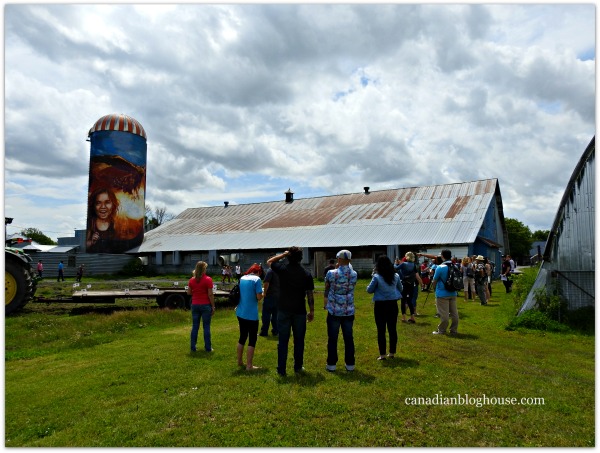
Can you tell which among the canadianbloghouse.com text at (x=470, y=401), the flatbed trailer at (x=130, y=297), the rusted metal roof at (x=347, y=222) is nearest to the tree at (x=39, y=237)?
the rusted metal roof at (x=347, y=222)

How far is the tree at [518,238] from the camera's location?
8169 cm

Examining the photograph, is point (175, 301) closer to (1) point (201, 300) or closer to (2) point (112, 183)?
(1) point (201, 300)

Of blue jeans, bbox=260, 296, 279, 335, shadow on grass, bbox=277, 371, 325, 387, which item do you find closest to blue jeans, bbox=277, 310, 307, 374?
shadow on grass, bbox=277, 371, 325, 387

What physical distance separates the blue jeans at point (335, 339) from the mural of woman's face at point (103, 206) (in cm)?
4360

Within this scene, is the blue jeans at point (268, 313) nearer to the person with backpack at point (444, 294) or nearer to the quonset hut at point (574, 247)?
the person with backpack at point (444, 294)

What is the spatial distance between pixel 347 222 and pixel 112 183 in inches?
982

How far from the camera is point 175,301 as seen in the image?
53.2 feet

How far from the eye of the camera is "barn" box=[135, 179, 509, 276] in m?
32.8

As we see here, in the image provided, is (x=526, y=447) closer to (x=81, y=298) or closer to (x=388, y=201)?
(x=81, y=298)

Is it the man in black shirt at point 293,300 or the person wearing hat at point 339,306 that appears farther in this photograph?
the person wearing hat at point 339,306

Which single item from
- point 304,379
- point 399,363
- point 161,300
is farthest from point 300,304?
point 161,300

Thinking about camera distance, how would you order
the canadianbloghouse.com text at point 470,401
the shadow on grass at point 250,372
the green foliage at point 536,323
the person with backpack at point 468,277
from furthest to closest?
the person with backpack at point 468,277 → the green foliage at point 536,323 → the shadow on grass at point 250,372 → the canadianbloghouse.com text at point 470,401

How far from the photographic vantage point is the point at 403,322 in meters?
11.9

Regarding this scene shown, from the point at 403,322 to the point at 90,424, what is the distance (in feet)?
27.7
